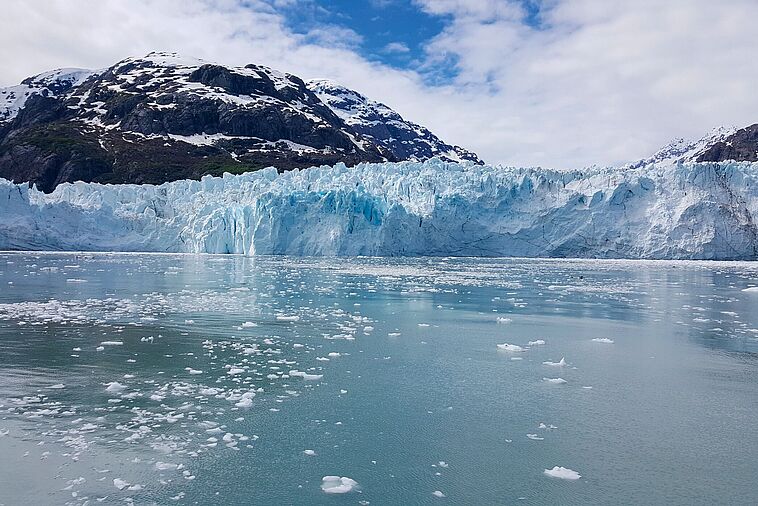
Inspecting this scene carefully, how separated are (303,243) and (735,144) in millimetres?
76704

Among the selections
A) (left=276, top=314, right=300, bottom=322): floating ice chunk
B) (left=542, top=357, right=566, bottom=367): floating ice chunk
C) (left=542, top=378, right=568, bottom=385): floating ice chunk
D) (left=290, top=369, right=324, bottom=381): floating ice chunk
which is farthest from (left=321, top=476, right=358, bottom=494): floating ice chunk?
(left=276, top=314, right=300, bottom=322): floating ice chunk

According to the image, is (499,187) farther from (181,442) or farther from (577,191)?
(181,442)

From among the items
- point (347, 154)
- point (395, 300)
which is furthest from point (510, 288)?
point (347, 154)

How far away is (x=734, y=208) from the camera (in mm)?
29531

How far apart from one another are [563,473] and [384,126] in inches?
5148

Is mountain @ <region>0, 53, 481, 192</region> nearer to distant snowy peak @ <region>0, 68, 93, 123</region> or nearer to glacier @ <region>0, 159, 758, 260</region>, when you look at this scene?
distant snowy peak @ <region>0, 68, 93, 123</region>

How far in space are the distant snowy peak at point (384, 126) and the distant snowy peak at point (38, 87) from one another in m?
50.2

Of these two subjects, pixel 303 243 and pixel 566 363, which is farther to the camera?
pixel 303 243

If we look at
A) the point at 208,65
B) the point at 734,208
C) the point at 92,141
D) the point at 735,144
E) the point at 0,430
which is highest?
the point at 208,65

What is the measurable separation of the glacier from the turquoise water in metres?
19.6

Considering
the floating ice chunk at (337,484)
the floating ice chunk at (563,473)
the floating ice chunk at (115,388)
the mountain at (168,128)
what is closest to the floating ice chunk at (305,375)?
the floating ice chunk at (115,388)

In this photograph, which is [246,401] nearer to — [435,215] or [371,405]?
[371,405]

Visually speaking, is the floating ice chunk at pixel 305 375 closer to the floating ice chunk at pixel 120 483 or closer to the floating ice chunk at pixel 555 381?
the floating ice chunk at pixel 555 381

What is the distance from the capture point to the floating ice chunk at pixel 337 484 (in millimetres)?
3715
